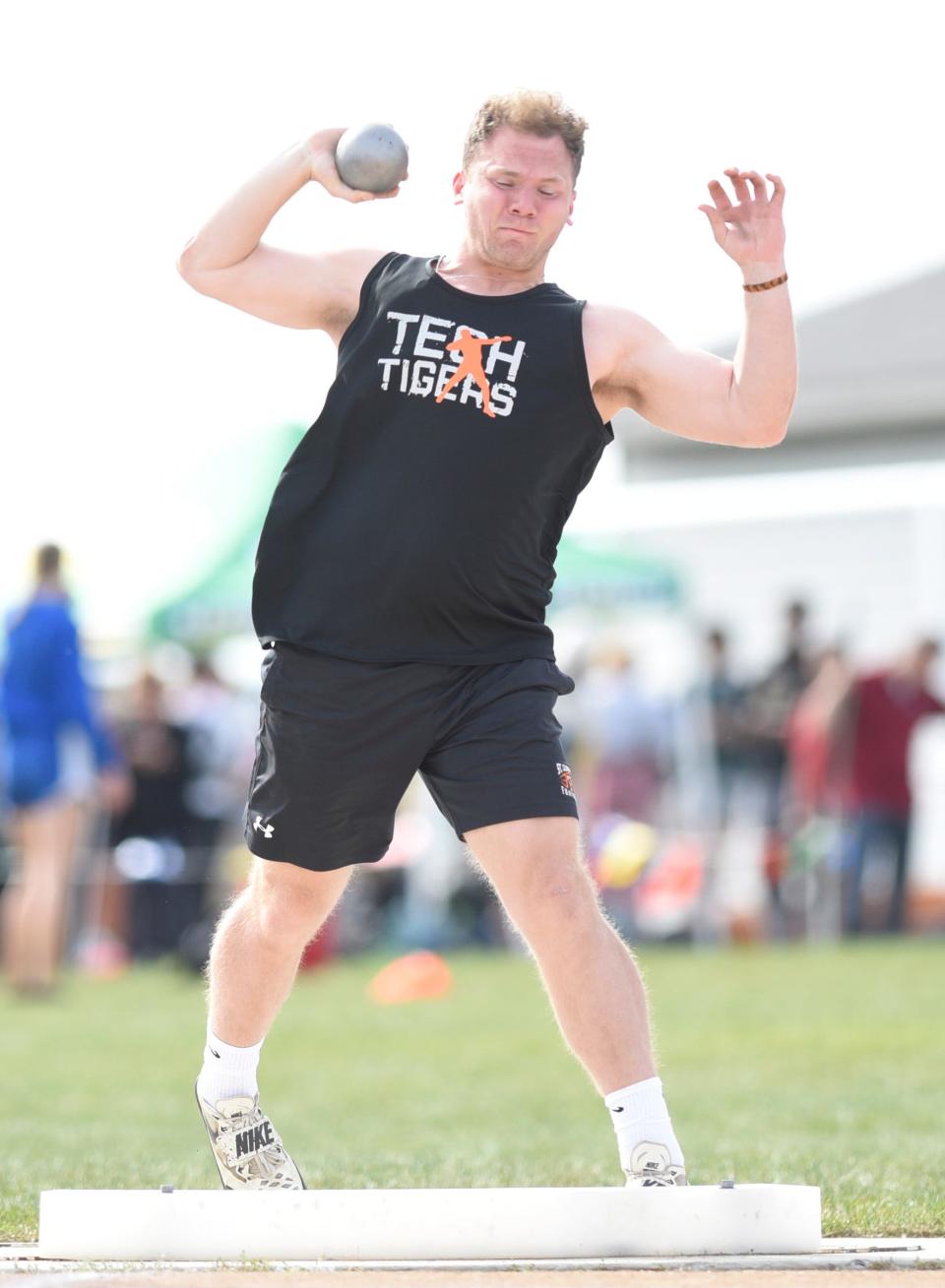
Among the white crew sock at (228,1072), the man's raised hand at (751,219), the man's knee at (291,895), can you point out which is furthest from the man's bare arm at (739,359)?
the white crew sock at (228,1072)

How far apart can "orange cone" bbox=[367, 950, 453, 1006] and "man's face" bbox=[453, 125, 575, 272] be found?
8681 millimetres

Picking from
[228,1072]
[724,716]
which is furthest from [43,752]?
[228,1072]

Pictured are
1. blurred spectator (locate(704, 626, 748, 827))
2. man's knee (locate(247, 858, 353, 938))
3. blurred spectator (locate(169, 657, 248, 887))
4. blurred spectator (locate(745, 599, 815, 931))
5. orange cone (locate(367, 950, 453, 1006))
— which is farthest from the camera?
blurred spectator (locate(704, 626, 748, 827))

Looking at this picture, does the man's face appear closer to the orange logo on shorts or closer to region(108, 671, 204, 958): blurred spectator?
the orange logo on shorts

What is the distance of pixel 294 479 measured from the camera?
4.68 meters

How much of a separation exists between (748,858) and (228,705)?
4.36 meters

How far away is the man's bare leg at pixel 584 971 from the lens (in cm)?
447

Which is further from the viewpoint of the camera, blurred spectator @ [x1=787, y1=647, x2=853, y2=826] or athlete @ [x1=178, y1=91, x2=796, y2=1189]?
blurred spectator @ [x1=787, y1=647, x2=853, y2=826]

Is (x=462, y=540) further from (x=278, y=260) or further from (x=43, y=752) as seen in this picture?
(x=43, y=752)

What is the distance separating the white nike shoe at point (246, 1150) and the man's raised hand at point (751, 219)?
2.19 metres

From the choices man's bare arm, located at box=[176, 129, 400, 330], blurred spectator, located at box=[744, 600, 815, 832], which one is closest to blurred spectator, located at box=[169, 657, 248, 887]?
blurred spectator, located at box=[744, 600, 815, 832]

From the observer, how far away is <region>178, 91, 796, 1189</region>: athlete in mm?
4523

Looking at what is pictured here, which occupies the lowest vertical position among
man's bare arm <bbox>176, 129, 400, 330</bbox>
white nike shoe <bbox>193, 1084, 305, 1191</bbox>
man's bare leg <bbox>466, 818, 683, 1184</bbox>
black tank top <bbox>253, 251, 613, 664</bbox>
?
white nike shoe <bbox>193, 1084, 305, 1191</bbox>

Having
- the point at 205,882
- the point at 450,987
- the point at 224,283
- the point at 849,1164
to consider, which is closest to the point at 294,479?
the point at 224,283
